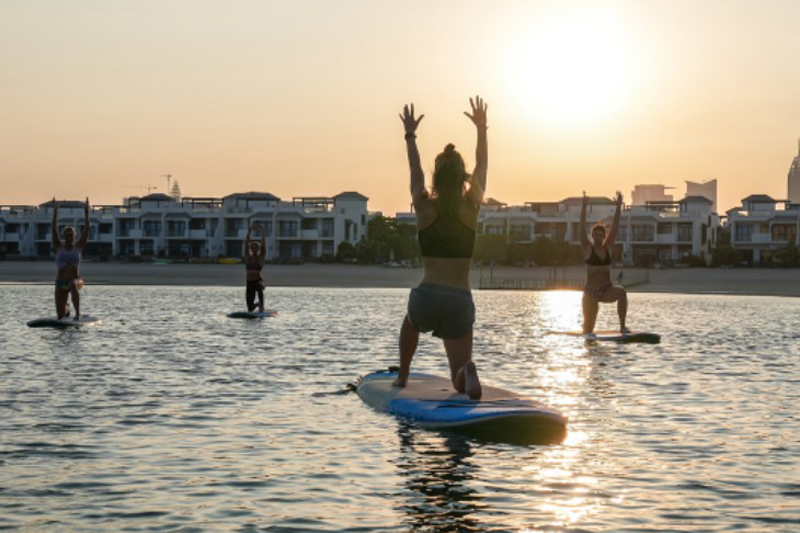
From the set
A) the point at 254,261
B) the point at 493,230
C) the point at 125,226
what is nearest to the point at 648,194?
the point at 493,230

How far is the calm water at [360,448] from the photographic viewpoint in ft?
27.5

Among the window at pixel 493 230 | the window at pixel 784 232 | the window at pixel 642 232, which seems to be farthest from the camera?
the window at pixel 493 230

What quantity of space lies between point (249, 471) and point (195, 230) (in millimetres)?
130662

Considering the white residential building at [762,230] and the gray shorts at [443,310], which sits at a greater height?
the white residential building at [762,230]

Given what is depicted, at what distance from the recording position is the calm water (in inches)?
330

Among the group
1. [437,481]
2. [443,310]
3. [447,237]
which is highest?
[447,237]

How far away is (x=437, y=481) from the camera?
956cm

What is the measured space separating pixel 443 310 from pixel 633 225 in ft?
411

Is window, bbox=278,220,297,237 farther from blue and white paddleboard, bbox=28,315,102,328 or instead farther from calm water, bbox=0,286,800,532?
calm water, bbox=0,286,800,532

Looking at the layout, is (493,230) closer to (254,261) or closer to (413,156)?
(254,261)

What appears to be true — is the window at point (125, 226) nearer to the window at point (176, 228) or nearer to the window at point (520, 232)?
the window at point (176, 228)

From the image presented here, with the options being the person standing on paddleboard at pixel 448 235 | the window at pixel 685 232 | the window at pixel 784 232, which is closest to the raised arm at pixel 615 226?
the person standing on paddleboard at pixel 448 235

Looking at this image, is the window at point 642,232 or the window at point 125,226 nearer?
the window at point 642,232

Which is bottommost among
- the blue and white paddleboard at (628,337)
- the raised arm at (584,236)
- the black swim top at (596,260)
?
the blue and white paddleboard at (628,337)
